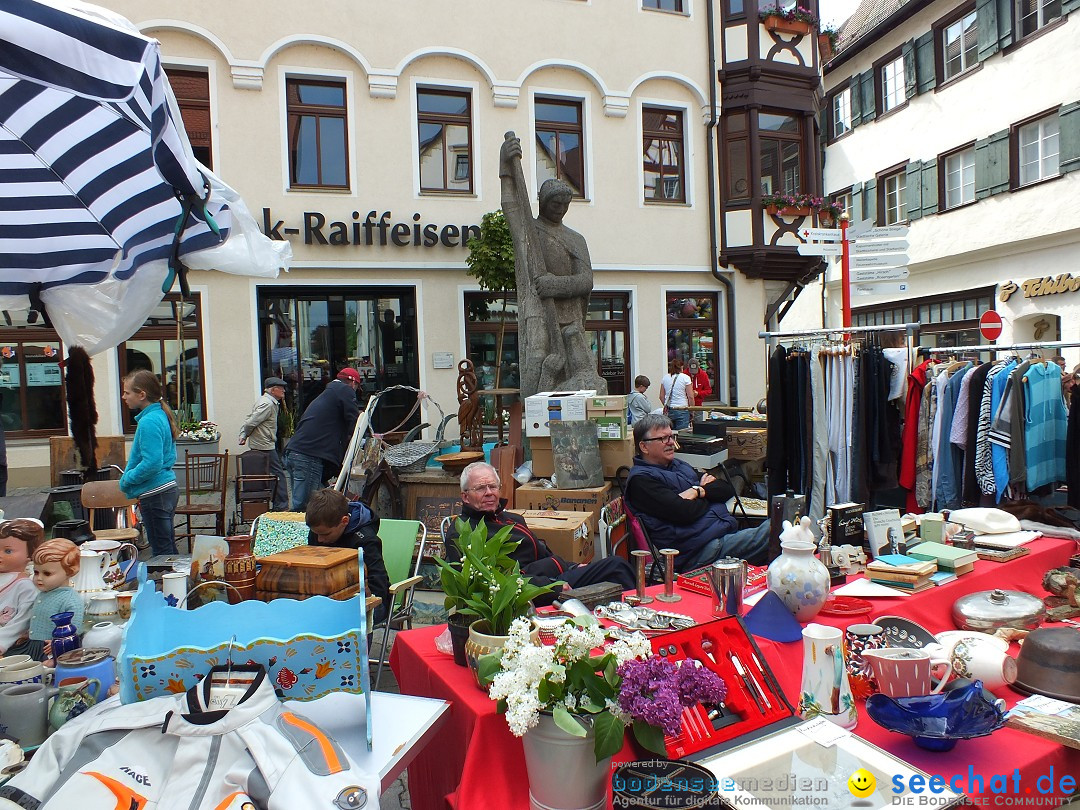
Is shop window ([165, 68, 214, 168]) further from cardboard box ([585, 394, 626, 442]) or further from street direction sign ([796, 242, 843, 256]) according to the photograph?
street direction sign ([796, 242, 843, 256])

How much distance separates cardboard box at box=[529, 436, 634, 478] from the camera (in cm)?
624

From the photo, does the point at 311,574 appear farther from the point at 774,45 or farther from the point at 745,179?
the point at 774,45

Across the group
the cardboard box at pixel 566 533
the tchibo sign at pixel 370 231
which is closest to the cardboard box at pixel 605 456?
the cardboard box at pixel 566 533

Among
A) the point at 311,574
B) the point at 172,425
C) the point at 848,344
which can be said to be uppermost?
the point at 848,344

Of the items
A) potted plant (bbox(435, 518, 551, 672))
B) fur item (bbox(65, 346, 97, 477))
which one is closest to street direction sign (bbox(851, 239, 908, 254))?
potted plant (bbox(435, 518, 551, 672))

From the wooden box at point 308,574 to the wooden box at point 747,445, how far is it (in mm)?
5205

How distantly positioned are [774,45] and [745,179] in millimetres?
2533

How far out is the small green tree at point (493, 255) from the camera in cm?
1062

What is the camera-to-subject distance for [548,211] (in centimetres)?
787

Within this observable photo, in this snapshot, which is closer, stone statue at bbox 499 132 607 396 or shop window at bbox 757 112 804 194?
stone statue at bbox 499 132 607 396

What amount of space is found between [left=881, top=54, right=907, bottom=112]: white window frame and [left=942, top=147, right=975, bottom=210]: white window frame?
2187 millimetres

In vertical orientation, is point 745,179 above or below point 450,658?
above

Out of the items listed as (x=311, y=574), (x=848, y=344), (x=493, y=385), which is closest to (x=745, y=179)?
(x=493, y=385)

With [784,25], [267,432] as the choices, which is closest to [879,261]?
[267,432]
